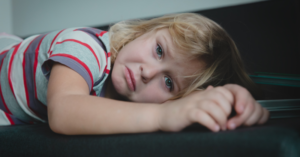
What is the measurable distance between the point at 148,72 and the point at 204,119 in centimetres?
41

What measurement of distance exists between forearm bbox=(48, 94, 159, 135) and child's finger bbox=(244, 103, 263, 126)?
6.6 inches

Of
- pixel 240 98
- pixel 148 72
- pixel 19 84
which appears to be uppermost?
pixel 240 98

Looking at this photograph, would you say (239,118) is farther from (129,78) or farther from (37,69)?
(37,69)

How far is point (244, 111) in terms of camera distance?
0.40 metres

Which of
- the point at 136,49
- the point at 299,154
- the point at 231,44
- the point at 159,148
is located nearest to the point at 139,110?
the point at 159,148

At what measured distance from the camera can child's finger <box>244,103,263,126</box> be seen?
1.33 feet

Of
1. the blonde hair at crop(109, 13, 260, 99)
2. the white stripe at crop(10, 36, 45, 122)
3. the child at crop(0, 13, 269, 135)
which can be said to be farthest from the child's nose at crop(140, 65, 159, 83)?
the white stripe at crop(10, 36, 45, 122)

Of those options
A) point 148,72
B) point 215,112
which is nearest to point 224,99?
point 215,112

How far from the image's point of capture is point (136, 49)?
0.80 metres

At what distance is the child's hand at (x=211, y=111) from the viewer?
0.36 m

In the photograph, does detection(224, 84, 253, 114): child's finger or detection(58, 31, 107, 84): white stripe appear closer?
detection(224, 84, 253, 114): child's finger

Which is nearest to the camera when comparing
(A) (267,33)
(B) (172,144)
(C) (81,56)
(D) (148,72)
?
(B) (172,144)

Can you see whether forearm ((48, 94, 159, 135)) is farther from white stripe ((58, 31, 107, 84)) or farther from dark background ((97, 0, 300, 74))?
dark background ((97, 0, 300, 74))

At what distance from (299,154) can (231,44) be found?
2.16 ft
